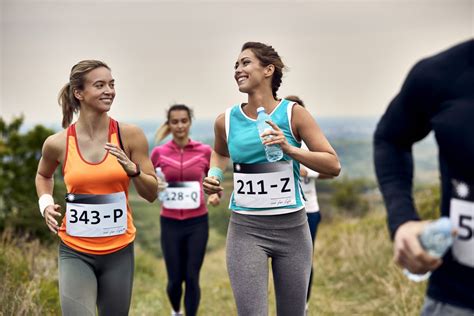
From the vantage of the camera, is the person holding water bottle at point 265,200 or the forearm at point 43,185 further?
the forearm at point 43,185

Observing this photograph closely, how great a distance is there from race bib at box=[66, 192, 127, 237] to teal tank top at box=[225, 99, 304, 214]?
2.21 ft

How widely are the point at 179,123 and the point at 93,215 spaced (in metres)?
2.61

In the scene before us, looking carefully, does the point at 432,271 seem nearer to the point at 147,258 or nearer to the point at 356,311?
the point at 356,311

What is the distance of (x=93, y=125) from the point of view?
3861 mm

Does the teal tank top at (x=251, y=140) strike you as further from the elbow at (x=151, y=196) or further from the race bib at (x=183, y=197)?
the race bib at (x=183, y=197)

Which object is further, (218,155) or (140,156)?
(218,155)

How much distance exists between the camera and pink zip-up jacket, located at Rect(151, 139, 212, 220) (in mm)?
6059

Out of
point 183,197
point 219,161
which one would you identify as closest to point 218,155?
point 219,161

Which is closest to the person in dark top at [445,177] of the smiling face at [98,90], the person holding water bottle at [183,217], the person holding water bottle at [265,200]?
the person holding water bottle at [265,200]

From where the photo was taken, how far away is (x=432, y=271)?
2.20m

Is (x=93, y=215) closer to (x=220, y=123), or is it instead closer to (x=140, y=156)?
(x=140, y=156)

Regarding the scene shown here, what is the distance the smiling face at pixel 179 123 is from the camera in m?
6.22

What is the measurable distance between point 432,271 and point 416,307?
4181mm

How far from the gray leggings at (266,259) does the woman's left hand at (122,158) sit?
0.66 m
